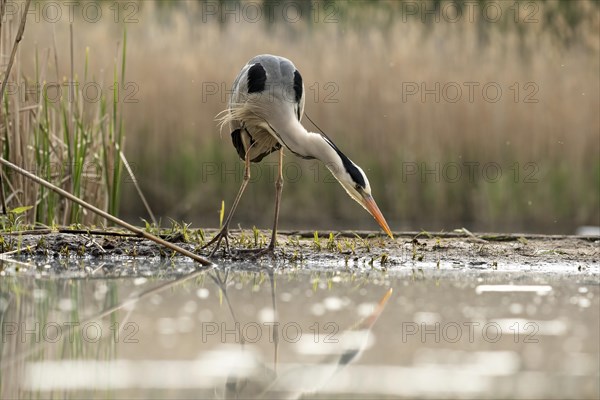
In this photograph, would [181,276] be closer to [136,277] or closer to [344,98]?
[136,277]

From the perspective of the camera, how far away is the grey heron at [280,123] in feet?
19.3

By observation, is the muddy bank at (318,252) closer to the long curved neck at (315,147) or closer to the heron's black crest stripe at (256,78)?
the long curved neck at (315,147)

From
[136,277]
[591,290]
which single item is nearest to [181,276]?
[136,277]

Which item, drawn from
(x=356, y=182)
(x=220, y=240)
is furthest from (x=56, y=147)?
(x=356, y=182)

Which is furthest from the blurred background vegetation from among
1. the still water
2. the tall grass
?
the still water

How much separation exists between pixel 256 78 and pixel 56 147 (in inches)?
69.4

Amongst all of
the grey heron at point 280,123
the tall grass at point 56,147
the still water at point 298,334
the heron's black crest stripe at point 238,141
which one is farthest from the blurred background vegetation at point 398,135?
the still water at point 298,334

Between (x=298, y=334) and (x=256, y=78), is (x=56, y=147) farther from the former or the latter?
(x=298, y=334)

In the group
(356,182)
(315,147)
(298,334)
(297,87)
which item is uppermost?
(297,87)

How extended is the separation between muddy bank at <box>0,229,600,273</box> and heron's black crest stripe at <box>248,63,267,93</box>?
80 centimetres

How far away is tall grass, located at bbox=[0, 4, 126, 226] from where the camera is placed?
6.83 metres

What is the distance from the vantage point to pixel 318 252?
6273mm

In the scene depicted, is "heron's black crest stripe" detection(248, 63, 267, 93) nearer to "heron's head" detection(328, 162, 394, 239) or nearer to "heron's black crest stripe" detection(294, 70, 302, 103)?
"heron's black crest stripe" detection(294, 70, 302, 103)

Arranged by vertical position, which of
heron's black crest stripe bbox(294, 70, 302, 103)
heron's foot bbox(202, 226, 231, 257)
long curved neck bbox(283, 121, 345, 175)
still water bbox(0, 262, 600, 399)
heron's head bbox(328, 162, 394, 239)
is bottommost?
still water bbox(0, 262, 600, 399)
